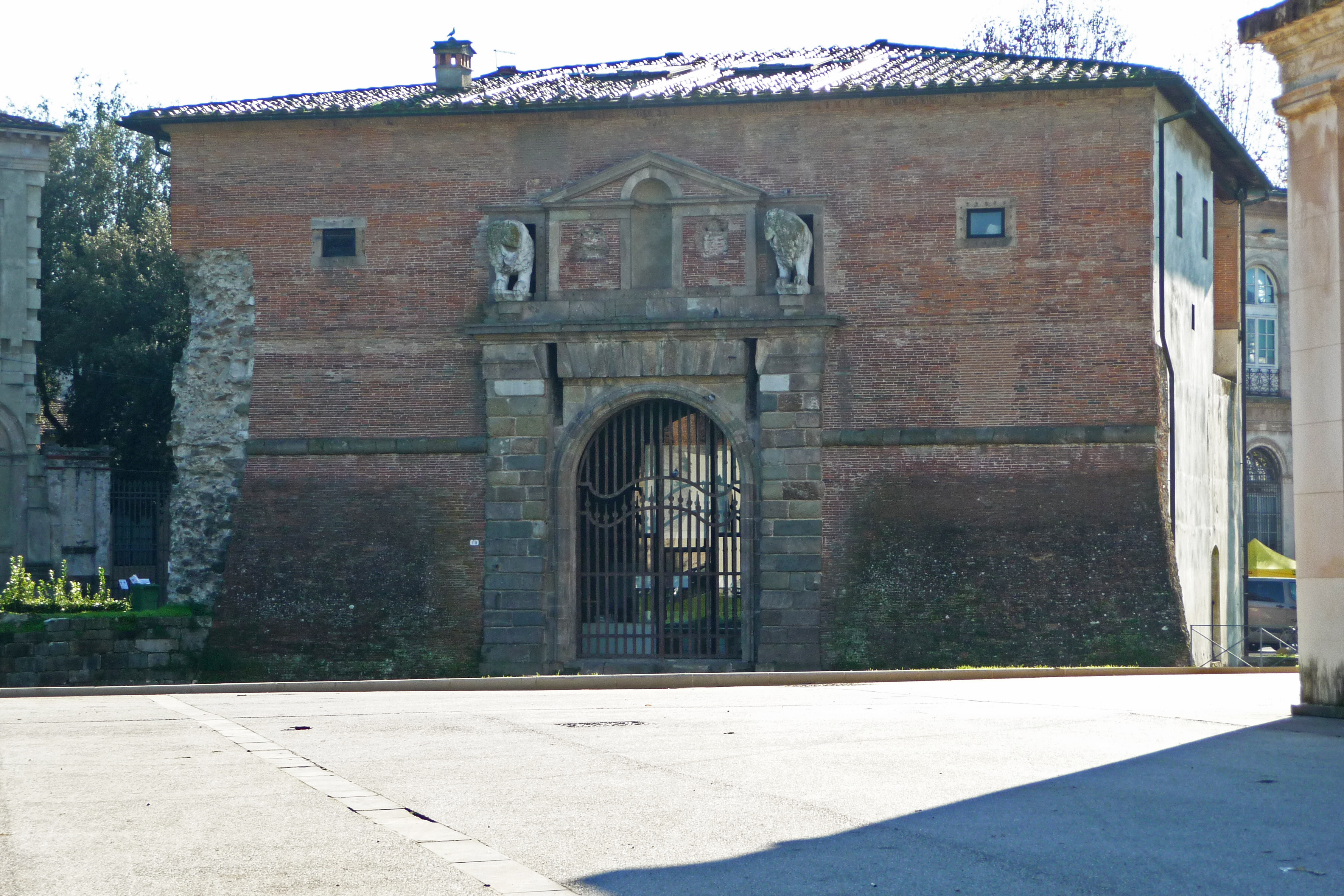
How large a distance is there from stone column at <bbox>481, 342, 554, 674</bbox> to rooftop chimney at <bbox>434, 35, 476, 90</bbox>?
5.33 meters

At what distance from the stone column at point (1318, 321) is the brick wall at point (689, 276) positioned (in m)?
9.91

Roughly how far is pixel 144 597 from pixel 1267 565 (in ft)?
72.5

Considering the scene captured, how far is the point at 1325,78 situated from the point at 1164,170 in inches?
467

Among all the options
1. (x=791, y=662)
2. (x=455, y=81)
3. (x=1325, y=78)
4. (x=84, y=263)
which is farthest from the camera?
(x=84, y=263)

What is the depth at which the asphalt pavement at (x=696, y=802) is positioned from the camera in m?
6.10

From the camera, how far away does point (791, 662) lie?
2186cm

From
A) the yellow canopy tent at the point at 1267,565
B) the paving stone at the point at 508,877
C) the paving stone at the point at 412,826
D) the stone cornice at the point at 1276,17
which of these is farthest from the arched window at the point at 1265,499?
the paving stone at the point at 508,877

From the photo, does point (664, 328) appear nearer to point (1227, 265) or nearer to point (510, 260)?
point (510, 260)

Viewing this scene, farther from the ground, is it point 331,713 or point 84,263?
point 84,263

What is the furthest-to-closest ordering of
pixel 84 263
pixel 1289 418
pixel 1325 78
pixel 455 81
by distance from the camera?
pixel 1289 418 < pixel 84 263 < pixel 455 81 < pixel 1325 78

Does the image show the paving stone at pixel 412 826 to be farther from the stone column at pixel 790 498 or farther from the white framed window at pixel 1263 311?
the white framed window at pixel 1263 311

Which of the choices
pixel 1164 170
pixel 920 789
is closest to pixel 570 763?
pixel 920 789

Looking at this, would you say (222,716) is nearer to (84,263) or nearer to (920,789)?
(920,789)

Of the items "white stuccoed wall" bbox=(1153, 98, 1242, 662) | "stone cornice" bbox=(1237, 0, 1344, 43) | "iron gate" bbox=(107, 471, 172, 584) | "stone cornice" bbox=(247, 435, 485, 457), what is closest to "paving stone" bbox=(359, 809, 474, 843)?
"stone cornice" bbox=(1237, 0, 1344, 43)
